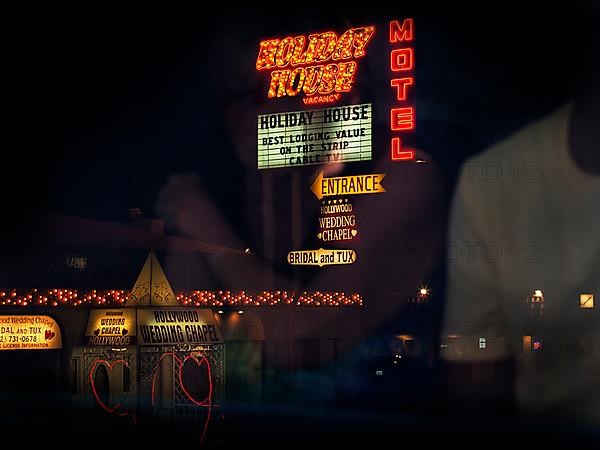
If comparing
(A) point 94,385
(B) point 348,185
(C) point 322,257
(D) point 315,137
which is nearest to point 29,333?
(A) point 94,385

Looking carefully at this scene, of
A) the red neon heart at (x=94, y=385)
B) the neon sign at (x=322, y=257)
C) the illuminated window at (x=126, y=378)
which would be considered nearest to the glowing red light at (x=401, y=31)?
the neon sign at (x=322, y=257)

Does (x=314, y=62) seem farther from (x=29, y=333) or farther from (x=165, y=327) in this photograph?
(x=165, y=327)

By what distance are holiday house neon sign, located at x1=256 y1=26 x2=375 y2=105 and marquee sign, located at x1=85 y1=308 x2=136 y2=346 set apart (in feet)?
55.5

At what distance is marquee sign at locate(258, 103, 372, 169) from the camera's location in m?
41.5

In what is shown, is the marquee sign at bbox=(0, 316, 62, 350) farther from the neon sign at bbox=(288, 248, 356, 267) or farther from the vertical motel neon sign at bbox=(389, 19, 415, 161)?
the vertical motel neon sign at bbox=(389, 19, 415, 161)

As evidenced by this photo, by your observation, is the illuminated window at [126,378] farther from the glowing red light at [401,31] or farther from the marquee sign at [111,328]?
the glowing red light at [401,31]

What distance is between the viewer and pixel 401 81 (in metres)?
40.7

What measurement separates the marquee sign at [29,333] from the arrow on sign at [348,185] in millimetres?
14049

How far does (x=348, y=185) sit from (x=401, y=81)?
4409 mm

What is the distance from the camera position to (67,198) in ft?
207

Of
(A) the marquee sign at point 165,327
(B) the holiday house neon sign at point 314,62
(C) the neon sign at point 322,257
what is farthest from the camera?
(B) the holiday house neon sign at point 314,62

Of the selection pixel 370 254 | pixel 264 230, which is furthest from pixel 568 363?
pixel 264 230

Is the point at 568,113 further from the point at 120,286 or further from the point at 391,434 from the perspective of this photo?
the point at 391,434

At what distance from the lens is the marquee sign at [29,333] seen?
29.6m
